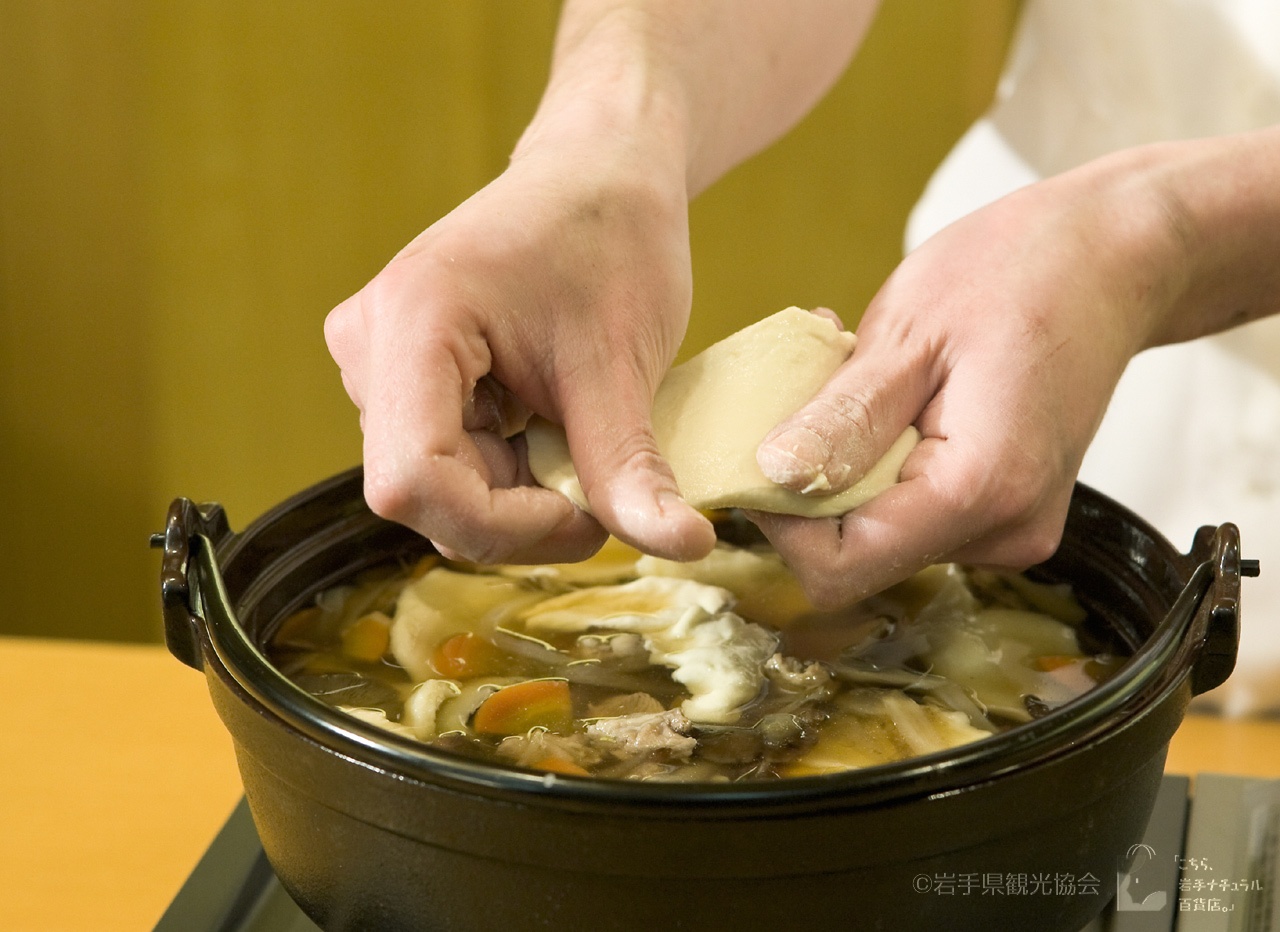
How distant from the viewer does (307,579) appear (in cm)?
105

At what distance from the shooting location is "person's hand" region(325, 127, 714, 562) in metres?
0.79

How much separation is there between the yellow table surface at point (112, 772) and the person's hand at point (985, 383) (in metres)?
0.48

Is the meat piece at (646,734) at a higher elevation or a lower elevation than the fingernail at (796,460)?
lower

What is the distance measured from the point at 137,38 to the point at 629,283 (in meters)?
2.32

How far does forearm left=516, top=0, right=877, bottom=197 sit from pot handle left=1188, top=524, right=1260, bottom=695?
564 millimetres

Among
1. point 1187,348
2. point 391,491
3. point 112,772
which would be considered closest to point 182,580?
point 391,491

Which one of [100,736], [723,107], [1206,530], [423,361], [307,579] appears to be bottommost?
[100,736]

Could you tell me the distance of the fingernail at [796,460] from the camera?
2.80ft

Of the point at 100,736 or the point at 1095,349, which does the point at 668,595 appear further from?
the point at 100,736

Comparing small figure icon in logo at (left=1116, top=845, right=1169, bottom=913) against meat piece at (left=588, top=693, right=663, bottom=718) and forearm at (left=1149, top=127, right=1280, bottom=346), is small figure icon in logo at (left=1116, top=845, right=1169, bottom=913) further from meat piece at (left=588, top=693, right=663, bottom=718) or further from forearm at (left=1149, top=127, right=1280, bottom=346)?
forearm at (left=1149, top=127, right=1280, bottom=346)

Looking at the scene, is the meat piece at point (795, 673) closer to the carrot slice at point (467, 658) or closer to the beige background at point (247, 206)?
the carrot slice at point (467, 658)

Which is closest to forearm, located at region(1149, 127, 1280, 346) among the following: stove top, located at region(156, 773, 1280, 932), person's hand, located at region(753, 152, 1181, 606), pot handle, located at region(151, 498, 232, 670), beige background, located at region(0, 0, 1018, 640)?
person's hand, located at region(753, 152, 1181, 606)

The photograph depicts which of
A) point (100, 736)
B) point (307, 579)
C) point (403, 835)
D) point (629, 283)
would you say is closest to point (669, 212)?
point (629, 283)

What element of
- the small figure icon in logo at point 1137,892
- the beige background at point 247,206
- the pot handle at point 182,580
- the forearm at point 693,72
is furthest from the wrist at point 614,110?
the beige background at point 247,206
